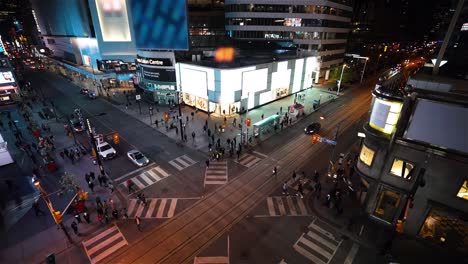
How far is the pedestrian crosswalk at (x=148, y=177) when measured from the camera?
24547mm

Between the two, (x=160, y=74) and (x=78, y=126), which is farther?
(x=160, y=74)

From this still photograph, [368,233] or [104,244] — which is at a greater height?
[368,233]

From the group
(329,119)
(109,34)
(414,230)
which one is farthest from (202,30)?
(414,230)

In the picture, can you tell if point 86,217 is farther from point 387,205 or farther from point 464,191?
point 464,191

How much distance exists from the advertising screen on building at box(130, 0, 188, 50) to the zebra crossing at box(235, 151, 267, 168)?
27.1 metres

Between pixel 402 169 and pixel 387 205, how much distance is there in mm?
3800

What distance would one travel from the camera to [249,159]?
1144 inches

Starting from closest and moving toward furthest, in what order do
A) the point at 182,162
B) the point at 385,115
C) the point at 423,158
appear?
the point at 423,158
the point at 385,115
the point at 182,162

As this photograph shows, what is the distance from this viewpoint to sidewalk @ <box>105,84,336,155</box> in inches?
1367

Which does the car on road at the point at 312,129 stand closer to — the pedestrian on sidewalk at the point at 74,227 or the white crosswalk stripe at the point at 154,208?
the white crosswalk stripe at the point at 154,208

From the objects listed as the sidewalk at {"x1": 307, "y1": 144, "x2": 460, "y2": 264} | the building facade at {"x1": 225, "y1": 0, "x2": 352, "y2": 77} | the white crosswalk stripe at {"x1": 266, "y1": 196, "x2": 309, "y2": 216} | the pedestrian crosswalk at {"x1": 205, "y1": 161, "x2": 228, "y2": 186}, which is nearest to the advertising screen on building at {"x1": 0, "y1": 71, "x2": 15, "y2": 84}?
the pedestrian crosswalk at {"x1": 205, "y1": 161, "x2": 228, "y2": 186}

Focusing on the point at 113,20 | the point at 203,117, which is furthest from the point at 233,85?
the point at 113,20

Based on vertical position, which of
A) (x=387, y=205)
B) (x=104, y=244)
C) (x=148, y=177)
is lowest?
(x=104, y=244)

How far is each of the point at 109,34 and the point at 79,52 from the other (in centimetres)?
1677
